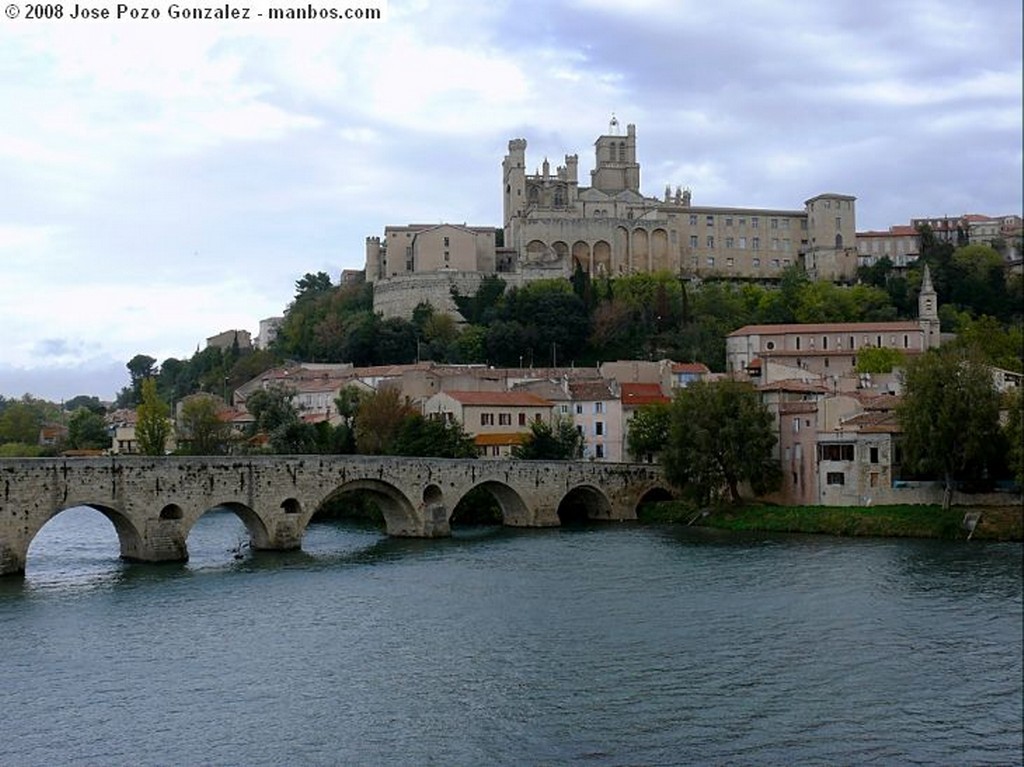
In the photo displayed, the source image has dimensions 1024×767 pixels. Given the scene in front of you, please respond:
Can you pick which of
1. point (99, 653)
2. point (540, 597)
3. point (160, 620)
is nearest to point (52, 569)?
point (160, 620)

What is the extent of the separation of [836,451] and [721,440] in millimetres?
3098

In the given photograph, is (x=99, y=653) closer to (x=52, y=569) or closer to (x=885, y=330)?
(x=52, y=569)

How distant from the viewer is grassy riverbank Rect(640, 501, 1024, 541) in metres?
28.1

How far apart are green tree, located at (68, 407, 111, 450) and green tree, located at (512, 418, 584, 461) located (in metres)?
23.9

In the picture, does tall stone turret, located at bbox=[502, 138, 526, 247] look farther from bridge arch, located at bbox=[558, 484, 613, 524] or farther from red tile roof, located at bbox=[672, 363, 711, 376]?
bridge arch, located at bbox=[558, 484, 613, 524]

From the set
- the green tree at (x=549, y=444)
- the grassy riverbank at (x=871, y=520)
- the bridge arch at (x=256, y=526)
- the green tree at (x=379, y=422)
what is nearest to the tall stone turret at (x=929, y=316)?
the green tree at (x=549, y=444)

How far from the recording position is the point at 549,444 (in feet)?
130

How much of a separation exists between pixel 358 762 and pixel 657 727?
3543 mm

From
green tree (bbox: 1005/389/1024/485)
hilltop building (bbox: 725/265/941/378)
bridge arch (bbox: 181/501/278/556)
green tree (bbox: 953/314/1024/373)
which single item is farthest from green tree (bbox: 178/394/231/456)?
green tree (bbox: 1005/389/1024/485)

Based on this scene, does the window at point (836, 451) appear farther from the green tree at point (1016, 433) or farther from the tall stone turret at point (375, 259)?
the tall stone turret at point (375, 259)

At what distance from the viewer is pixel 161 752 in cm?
1416

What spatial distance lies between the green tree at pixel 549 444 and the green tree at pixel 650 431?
2.01m

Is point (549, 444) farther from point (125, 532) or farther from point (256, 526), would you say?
point (125, 532)

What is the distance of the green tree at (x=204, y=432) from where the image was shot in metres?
45.4
